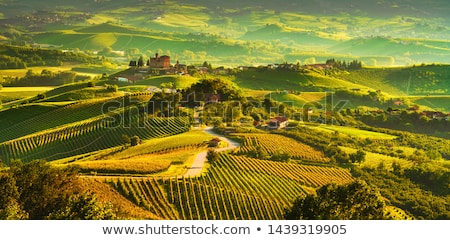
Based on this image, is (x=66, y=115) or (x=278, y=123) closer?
(x=278, y=123)

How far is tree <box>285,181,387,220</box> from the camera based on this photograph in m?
10.1

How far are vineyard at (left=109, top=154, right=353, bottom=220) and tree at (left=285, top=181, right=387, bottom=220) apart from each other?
1519 mm

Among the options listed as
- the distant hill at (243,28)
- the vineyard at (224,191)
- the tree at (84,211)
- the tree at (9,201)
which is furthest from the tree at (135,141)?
the distant hill at (243,28)

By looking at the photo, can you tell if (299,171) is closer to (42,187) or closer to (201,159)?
(201,159)

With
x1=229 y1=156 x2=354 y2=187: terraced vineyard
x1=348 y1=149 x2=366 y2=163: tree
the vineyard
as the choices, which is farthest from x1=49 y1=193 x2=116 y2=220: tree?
x1=348 y1=149 x2=366 y2=163: tree

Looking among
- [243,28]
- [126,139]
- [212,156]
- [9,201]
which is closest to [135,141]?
[126,139]

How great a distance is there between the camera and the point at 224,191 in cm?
1251

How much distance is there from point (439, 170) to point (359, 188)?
6.72 meters

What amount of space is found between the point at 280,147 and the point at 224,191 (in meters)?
4.88

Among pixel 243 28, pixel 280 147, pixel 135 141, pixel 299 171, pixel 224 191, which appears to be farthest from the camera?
pixel 243 28

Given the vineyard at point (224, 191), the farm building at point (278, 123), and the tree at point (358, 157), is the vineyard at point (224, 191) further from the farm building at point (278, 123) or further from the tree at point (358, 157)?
the farm building at point (278, 123)

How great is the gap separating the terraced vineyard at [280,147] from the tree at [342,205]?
5396 millimetres

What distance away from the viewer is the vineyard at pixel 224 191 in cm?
1161

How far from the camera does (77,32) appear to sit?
2598 inches
